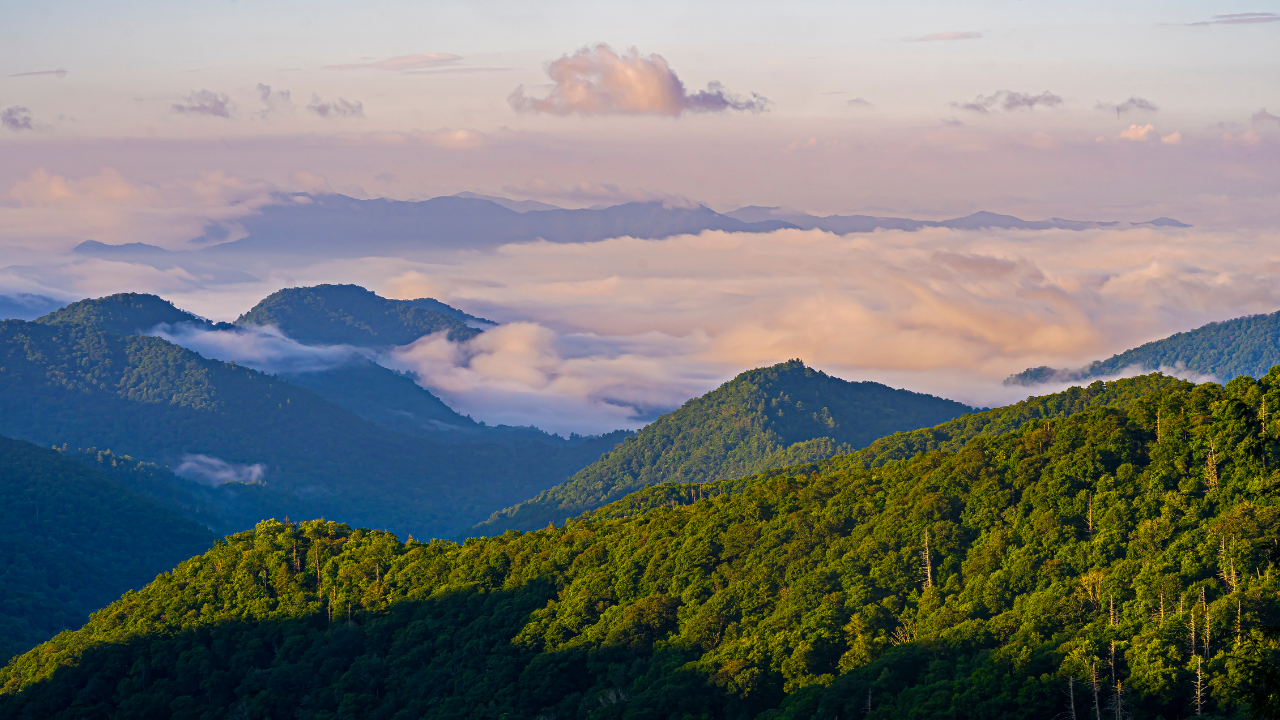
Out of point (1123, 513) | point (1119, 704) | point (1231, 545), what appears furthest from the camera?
point (1123, 513)

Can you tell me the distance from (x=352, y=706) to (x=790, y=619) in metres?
35.1

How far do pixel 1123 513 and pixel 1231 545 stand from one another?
11611mm

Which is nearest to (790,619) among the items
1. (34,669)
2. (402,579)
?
(402,579)

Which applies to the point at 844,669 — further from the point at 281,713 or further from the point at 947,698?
the point at 281,713

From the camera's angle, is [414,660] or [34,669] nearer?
[414,660]

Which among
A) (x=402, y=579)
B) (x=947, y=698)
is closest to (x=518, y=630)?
(x=402, y=579)

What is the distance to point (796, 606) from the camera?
104500mm

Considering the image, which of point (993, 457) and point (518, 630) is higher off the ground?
point (993, 457)

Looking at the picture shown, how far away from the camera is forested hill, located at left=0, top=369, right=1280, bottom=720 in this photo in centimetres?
8525

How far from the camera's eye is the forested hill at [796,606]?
85.2 metres

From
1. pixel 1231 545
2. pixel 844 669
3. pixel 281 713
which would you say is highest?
pixel 1231 545

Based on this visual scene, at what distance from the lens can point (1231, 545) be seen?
89000 millimetres

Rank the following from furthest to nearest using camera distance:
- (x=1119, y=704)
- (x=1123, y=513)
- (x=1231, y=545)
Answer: (x=1123, y=513) < (x=1231, y=545) < (x=1119, y=704)

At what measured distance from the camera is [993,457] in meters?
116
